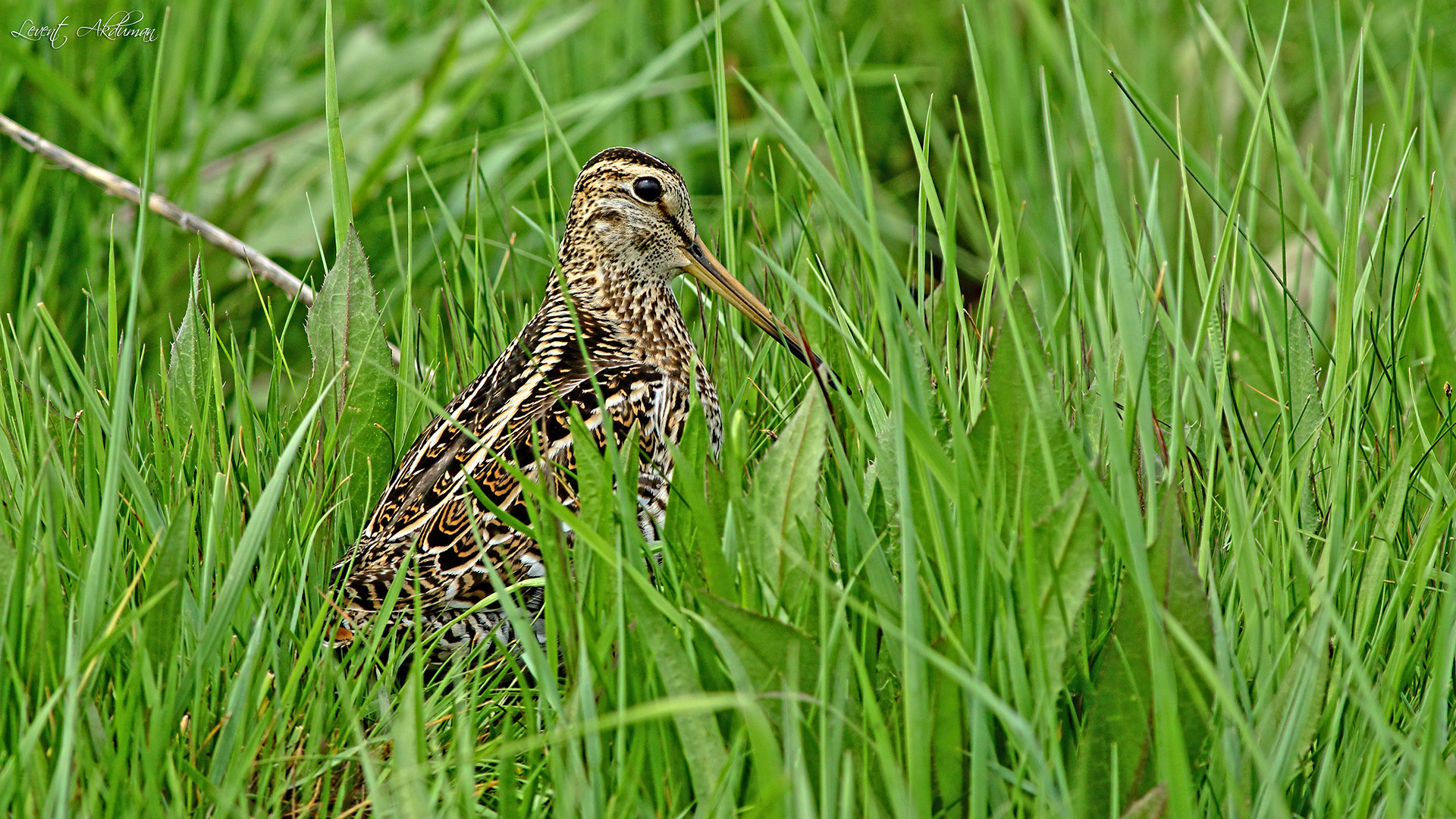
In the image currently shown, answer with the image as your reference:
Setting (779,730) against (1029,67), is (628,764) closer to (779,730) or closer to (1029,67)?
(779,730)

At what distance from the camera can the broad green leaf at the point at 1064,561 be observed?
1.60 meters

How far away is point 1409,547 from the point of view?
6.81ft

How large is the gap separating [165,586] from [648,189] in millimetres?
1416

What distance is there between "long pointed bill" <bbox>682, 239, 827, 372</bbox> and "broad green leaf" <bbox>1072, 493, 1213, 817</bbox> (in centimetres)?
100

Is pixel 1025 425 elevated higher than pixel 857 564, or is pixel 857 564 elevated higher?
pixel 1025 425

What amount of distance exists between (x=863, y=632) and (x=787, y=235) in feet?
9.54

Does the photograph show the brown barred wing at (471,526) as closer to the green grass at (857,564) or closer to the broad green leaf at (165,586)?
the green grass at (857,564)

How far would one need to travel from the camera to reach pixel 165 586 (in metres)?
1.71

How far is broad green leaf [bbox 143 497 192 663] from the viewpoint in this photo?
1.72 metres

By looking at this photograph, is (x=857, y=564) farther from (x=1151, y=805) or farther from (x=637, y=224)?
(x=637, y=224)

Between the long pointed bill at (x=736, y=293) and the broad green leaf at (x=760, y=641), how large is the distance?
0.93 m

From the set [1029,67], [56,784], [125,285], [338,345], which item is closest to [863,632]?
[56,784]

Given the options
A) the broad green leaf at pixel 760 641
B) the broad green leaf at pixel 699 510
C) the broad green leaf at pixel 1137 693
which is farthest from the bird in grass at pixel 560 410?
the broad green leaf at pixel 1137 693

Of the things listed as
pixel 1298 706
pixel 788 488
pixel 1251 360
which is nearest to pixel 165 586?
pixel 788 488
